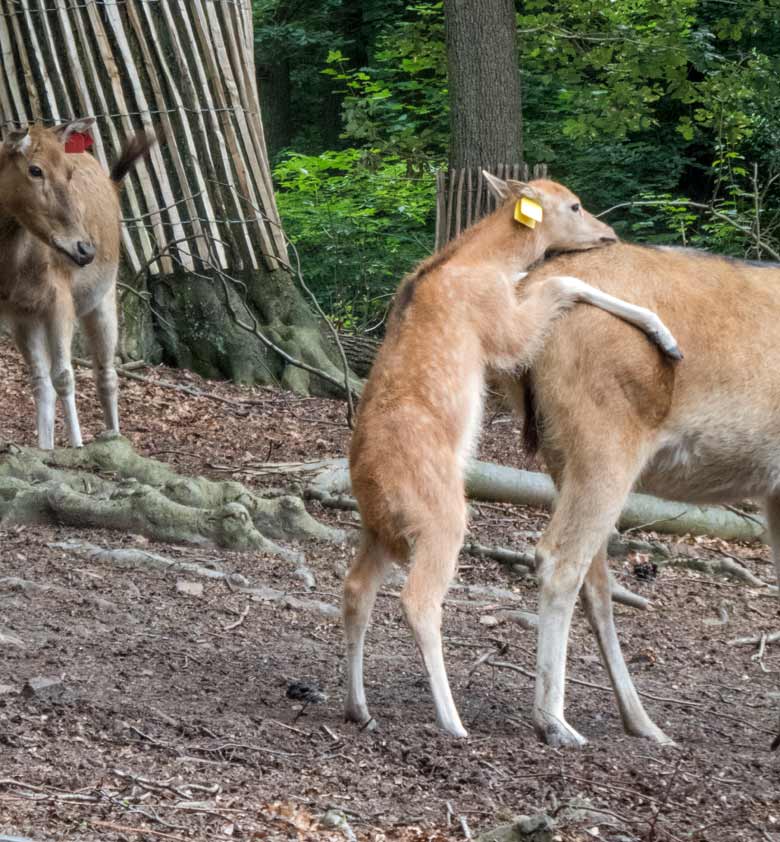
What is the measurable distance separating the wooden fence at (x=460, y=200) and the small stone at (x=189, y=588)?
561cm

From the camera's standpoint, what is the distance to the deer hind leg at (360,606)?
4.68 meters

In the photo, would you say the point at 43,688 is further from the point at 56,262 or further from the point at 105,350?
the point at 105,350

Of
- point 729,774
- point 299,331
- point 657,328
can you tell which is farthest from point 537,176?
point 729,774

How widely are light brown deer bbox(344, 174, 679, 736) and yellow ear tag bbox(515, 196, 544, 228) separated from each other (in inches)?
9.1

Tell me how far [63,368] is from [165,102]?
3184 millimetres

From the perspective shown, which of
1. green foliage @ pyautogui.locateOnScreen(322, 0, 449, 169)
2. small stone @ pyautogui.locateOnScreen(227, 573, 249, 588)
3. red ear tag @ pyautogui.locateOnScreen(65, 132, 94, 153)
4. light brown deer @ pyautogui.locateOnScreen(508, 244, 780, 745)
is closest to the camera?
light brown deer @ pyautogui.locateOnScreen(508, 244, 780, 745)

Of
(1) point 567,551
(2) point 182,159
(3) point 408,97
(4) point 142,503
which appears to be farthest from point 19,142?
(3) point 408,97

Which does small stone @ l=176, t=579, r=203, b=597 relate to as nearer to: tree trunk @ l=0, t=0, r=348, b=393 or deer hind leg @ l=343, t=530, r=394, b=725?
deer hind leg @ l=343, t=530, r=394, b=725

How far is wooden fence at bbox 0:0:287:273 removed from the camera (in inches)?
410

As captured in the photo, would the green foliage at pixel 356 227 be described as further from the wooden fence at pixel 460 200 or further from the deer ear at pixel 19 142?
the deer ear at pixel 19 142

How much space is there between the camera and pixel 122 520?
702 cm

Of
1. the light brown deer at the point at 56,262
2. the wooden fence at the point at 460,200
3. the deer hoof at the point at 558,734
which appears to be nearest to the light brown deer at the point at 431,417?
the deer hoof at the point at 558,734

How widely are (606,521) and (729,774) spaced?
38.2 inches

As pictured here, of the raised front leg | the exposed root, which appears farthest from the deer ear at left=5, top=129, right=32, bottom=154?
the exposed root
